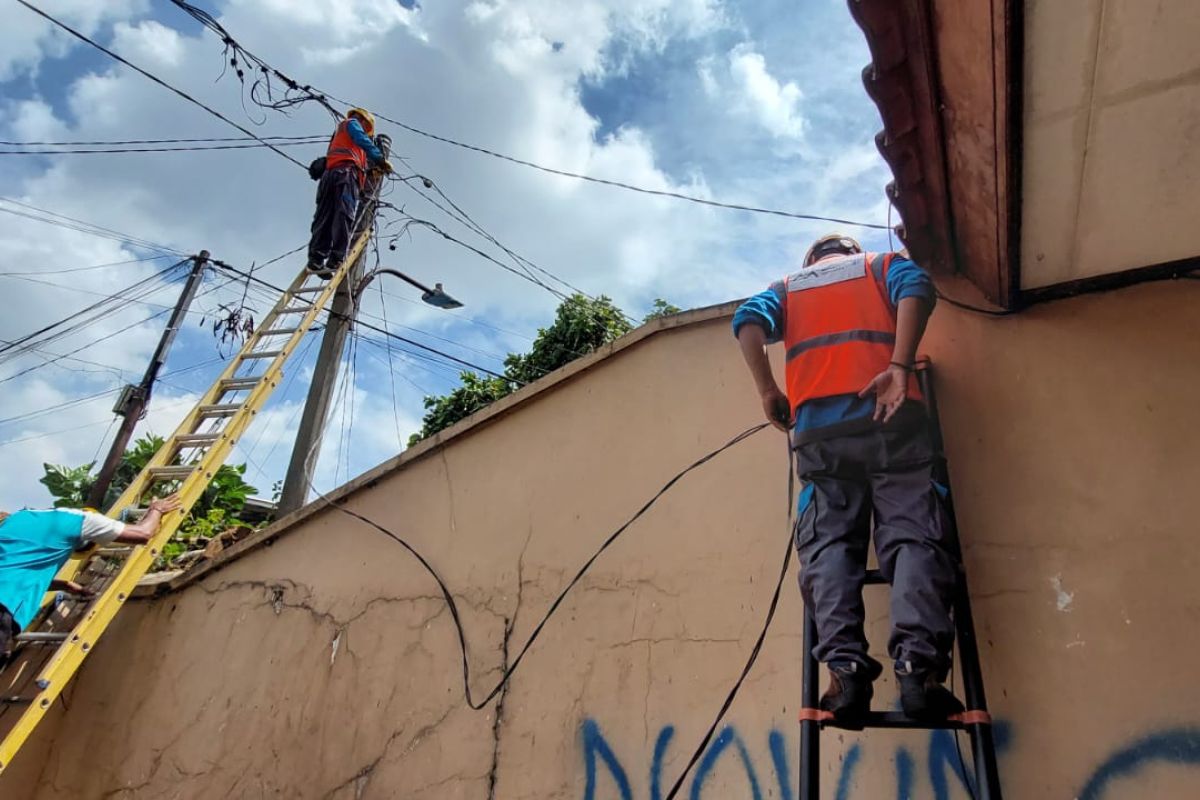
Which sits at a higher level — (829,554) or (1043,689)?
(829,554)

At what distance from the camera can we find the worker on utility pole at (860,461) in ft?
5.74

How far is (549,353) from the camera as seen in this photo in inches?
402

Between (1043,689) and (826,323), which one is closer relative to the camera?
(1043,689)

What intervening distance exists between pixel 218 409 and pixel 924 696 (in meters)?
5.17

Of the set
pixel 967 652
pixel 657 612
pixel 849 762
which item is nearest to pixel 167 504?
pixel 657 612

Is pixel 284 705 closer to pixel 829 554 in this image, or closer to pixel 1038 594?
pixel 829 554

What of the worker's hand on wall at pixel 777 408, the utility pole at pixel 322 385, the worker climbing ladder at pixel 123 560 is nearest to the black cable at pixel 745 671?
the worker's hand on wall at pixel 777 408

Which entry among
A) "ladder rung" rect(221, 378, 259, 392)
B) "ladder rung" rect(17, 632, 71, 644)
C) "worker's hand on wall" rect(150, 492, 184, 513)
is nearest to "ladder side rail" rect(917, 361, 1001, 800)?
"worker's hand on wall" rect(150, 492, 184, 513)

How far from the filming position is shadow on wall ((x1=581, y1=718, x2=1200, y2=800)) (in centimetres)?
186

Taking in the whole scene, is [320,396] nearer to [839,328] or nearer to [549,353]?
[549,353]

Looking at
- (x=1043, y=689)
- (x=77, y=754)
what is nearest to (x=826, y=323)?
(x=1043, y=689)

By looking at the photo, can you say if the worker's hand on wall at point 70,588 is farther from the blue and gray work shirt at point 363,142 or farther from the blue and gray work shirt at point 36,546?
the blue and gray work shirt at point 363,142

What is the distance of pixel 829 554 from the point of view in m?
2.01

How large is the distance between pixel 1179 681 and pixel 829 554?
0.94 metres
